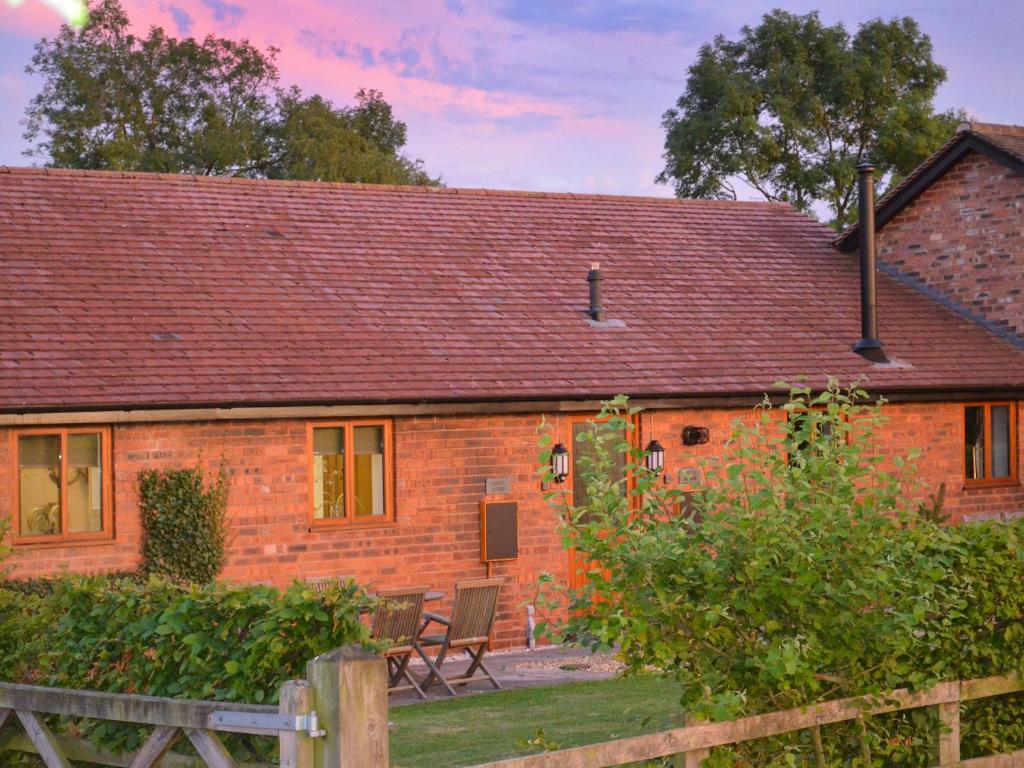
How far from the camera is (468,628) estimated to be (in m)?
12.8

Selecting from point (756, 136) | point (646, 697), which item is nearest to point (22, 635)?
point (646, 697)

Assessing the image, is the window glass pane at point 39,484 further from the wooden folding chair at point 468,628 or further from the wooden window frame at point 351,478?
the wooden folding chair at point 468,628

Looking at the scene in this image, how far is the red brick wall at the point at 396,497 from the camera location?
14.2 meters

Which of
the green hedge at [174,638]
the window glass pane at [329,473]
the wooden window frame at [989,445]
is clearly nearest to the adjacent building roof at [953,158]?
the wooden window frame at [989,445]

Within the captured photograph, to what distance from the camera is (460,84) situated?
3042 centimetres

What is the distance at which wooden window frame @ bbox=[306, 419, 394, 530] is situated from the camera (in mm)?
15172

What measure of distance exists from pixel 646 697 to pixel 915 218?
13.4 m

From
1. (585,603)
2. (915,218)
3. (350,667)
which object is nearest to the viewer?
(350,667)

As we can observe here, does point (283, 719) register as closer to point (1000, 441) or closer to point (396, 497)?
point (396, 497)

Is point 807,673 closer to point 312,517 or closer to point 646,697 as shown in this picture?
point 646,697

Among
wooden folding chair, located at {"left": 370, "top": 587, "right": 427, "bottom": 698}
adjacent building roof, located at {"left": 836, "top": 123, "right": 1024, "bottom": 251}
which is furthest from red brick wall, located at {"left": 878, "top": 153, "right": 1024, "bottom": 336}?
wooden folding chair, located at {"left": 370, "top": 587, "right": 427, "bottom": 698}

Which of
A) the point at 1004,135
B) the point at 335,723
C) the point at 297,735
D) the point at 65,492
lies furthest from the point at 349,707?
the point at 1004,135

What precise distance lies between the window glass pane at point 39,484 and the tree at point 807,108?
96.6 ft

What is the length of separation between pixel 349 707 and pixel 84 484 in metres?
9.60
